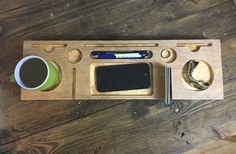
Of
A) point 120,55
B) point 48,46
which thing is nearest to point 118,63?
point 120,55

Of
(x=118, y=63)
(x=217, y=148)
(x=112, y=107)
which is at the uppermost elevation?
(x=118, y=63)

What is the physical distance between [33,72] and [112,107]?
0.20m

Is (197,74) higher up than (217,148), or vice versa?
(197,74)

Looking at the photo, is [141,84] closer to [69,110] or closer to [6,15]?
[69,110]

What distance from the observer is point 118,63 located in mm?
830

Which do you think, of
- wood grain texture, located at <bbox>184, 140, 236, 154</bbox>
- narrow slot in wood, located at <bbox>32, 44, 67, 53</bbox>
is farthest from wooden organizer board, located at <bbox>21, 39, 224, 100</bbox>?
wood grain texture, located at <bbox>184, 140, 236, 154</bbox>

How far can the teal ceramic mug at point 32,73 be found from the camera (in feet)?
2.46

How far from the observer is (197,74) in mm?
827

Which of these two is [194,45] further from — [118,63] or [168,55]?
[118,63]

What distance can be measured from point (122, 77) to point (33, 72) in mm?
201

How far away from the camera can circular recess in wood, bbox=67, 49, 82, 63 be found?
826 millimetres

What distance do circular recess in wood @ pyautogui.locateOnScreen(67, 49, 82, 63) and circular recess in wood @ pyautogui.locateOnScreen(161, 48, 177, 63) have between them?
7.6 inches

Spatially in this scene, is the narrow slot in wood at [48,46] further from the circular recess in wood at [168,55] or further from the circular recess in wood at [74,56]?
the circular recess in wood at [168,55]

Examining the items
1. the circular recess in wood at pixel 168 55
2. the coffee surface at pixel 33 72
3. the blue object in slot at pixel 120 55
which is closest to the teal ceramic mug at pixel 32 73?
the coffee surface at pixel 33 72
